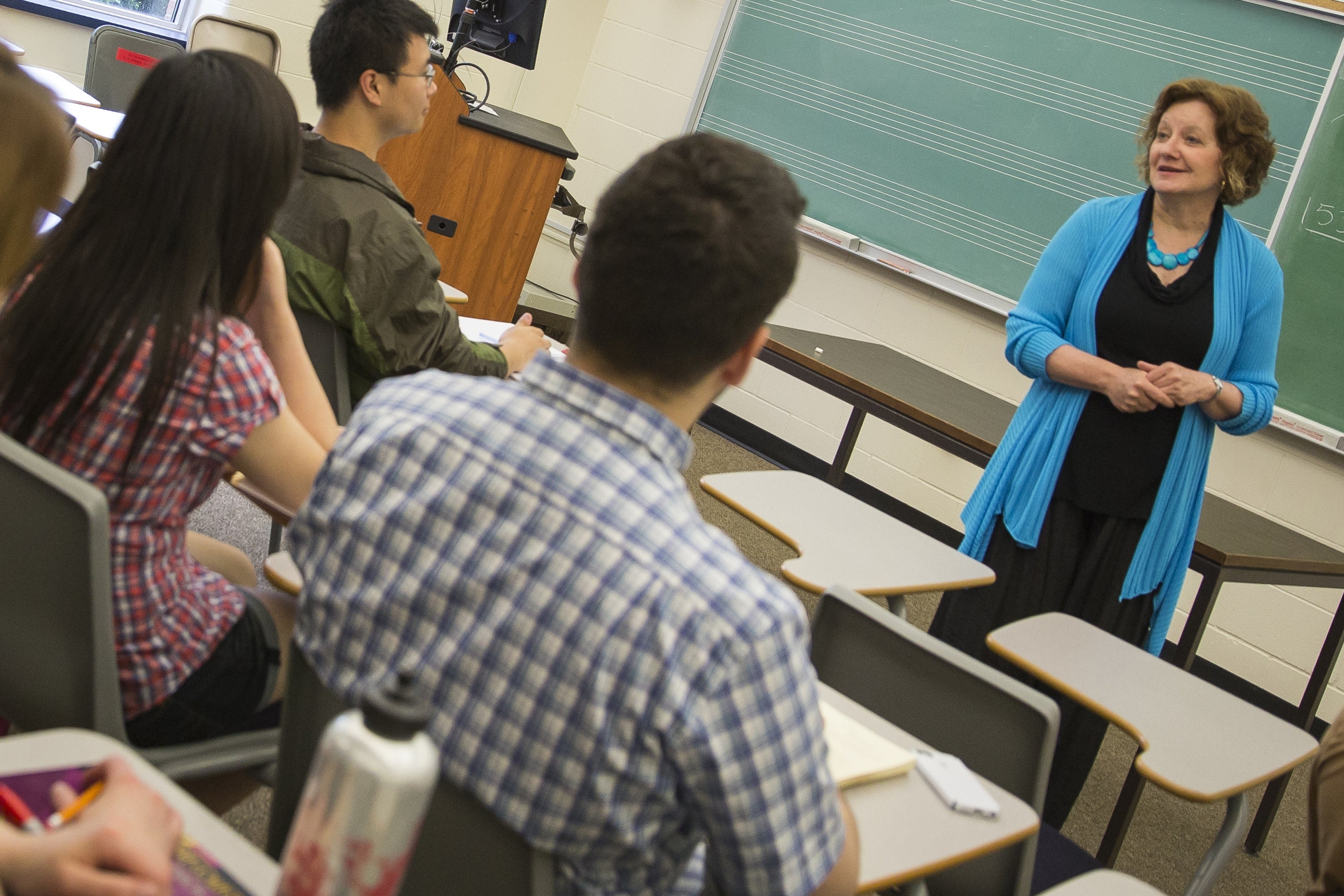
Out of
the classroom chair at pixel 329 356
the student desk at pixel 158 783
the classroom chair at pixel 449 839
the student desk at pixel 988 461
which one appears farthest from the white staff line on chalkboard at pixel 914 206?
the student desk at pixel 158 783

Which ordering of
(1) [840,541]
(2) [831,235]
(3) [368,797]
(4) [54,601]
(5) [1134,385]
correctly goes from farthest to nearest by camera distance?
(2) [831,235] → (5) [1134,385] → (1) [840,541] → (4) [54,601] → (3) [368,797]

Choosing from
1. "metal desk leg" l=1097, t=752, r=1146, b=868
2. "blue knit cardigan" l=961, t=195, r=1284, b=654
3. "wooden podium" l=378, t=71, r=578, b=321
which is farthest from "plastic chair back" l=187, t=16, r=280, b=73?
"metal desk leg" l=1097, t=752, r=1146, b=868

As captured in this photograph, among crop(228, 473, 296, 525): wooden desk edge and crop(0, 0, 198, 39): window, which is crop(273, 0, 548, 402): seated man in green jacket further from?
crop(0, 0, 198, 39): window

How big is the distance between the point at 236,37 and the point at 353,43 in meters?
2.59

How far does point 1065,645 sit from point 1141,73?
10.1ft

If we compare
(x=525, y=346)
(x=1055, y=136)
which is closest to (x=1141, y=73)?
(x=1055, y=136)

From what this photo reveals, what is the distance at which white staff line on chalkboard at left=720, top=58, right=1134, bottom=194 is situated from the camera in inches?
175

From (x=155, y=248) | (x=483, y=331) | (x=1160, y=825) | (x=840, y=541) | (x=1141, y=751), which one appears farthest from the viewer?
(x=1160, y=825)

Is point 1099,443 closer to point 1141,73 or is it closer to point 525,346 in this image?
point 525,346

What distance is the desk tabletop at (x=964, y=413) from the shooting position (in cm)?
269

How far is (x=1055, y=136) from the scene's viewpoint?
14.8 feet

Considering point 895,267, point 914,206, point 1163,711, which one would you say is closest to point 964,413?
point 1163,711

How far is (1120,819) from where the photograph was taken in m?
2.23

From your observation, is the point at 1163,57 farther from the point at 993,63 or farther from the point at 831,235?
the point at 831,235
